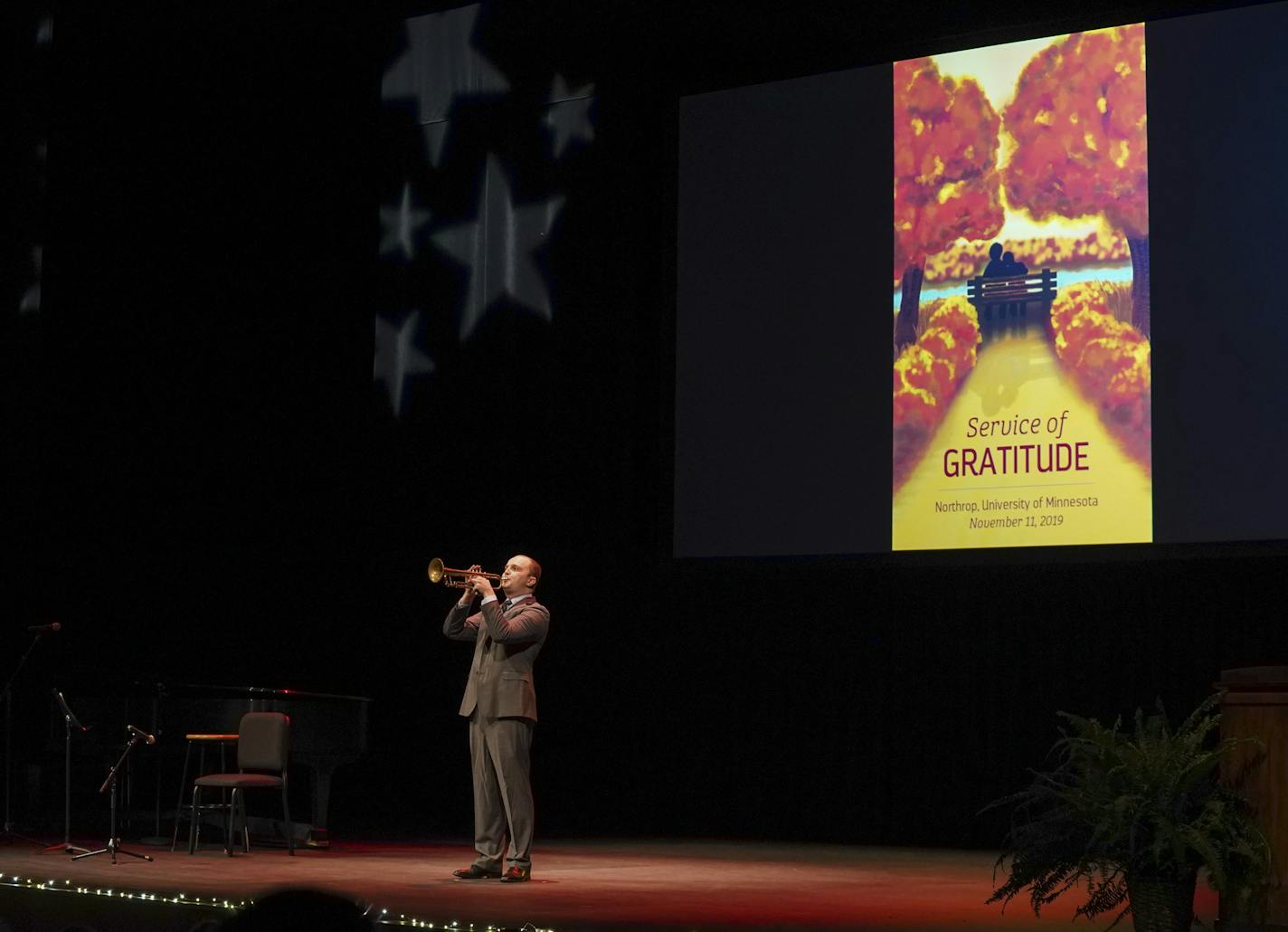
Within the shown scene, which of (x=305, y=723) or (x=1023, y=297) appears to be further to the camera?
(x=305, y=723)

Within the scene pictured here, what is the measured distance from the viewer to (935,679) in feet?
25.2

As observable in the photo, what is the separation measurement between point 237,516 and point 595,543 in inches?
85.9

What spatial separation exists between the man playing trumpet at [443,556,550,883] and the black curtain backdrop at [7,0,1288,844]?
2013mm

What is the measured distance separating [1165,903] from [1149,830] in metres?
0.17

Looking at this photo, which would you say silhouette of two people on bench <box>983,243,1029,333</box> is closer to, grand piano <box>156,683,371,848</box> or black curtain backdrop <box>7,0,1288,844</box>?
black curtain backdrop <box>7,0,1288,844</box>

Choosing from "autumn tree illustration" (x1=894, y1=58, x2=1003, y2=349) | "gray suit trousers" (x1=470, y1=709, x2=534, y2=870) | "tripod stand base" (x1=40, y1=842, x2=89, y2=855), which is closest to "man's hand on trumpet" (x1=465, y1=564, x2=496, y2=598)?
"gray suit trousers" (x1=470, y1=709, x2=534, y2=870)

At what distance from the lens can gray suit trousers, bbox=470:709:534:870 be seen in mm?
5918

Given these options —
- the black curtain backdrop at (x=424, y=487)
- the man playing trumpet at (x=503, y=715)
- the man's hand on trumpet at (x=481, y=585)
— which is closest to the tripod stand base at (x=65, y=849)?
the black curtain backdrop at (x=424, y=487)

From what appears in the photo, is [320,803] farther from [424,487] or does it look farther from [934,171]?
[934,171]

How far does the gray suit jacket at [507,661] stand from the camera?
19.3 feet

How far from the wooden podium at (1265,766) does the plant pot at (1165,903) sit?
86 millimetres

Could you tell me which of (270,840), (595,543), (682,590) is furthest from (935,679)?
(270,840)

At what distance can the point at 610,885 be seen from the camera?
6.00 meters

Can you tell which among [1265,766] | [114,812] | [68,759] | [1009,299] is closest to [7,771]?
[68,759]
